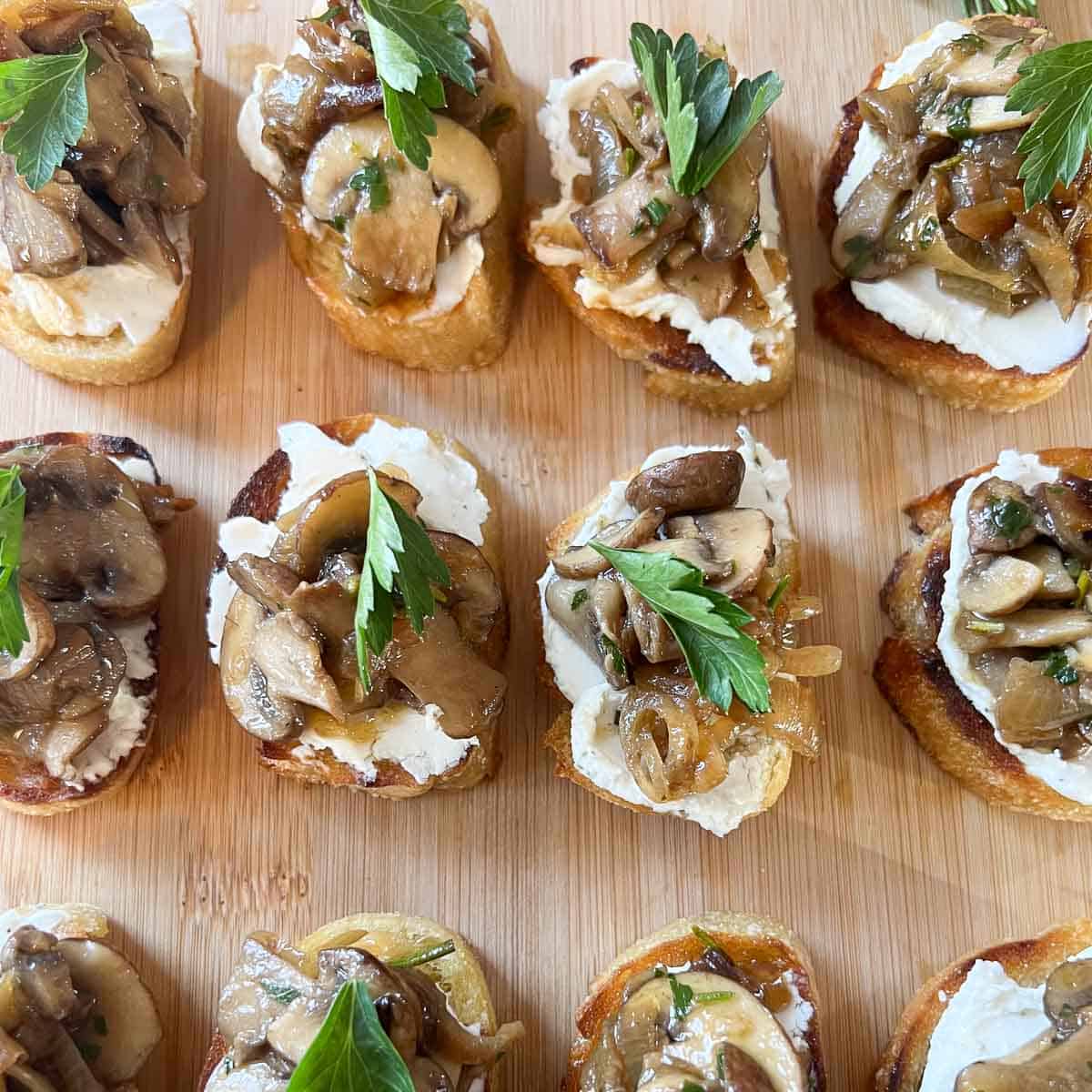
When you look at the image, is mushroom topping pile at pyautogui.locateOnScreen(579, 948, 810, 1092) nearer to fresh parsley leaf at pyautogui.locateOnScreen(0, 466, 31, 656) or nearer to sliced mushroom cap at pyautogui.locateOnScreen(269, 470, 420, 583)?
sliced mushroom cap at pyautogui.locateOnScreen(269, 470, 420, 583)

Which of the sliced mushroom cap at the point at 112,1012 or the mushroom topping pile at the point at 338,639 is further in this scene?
the sliced mushroom cap at the point at 112,1012

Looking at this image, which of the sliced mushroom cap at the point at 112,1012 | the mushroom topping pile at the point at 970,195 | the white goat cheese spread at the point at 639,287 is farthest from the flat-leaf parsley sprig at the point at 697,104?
the sliced mushroom cap at the point at 112,1012

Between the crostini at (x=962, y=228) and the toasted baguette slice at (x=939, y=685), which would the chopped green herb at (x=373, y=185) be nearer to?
the crostini at (x=962, y=228)

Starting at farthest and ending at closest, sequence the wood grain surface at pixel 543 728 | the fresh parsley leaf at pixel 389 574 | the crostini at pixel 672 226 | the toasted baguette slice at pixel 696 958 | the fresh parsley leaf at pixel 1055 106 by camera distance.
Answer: the wood grain surface at pixel 543 728 → the crostini at pixel 672 226 → the toasted baguette slice at pixel 696 958 → the fresh parsley leaf at pixel 1055 106 → the fresh parsley leaf at pixel 389 574

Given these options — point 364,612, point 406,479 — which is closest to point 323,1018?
point 364,612

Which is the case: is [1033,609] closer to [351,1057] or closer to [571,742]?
[571,742]
